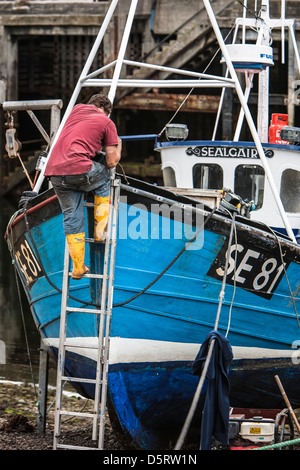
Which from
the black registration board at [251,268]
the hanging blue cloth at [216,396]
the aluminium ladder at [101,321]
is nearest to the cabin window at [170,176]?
the black registration board at [251,268]

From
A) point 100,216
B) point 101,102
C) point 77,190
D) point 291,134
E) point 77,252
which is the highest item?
point 101,102

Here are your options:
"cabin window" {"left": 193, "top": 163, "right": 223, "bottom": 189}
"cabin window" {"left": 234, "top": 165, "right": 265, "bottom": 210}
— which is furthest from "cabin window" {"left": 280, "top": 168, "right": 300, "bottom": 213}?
"cabin window" {"left": 193, "top": 163, "right": 223, "bottom": 189}

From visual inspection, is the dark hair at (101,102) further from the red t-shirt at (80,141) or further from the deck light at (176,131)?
the deck light at (176,131)

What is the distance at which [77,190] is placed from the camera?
721 centimetres

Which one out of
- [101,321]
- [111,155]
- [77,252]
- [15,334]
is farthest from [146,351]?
[15,334]

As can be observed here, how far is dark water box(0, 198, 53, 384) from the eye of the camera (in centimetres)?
1188

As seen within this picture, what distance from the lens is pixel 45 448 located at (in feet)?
26.7

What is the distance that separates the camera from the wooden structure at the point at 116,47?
19781mm

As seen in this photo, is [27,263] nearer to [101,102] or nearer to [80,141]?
[80,141]

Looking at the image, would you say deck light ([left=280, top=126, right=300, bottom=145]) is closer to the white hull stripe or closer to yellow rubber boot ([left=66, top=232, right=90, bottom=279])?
the white hull stripe

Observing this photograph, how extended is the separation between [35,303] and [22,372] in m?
3.42

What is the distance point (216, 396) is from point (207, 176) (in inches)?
132

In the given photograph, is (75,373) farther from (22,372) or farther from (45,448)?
(22,372)

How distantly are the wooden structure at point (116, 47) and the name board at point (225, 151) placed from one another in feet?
29.9
